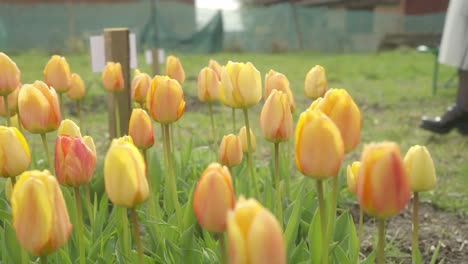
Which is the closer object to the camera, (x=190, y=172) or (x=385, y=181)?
(x=385, y=181)

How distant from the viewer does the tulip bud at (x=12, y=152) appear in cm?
121

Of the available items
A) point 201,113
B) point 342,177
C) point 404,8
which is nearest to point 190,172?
point 342,177

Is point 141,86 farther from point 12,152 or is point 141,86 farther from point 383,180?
point 383,180

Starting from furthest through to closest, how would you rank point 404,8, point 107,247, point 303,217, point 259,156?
point 404,8
point 259,156
point 303,217
point 107,247

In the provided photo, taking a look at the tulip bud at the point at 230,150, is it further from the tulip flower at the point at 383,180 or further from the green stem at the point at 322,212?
the tulip flower at the point at 383,180

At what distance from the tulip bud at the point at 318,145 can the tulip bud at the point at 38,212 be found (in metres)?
0.38

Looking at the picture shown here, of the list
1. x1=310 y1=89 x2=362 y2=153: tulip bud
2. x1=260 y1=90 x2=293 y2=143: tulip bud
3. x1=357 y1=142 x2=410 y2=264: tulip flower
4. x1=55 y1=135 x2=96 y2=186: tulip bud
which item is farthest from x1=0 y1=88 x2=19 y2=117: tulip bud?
x1=357 y1=142 x2=410 y2=264: tulip flower

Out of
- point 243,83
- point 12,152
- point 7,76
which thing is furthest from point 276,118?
point 7,76

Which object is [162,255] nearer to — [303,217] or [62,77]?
[303,217]

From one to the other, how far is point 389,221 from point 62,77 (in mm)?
1439

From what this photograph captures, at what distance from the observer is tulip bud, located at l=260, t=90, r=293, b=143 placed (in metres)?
1.30

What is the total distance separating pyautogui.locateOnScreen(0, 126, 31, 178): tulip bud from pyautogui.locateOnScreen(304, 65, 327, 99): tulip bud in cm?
96

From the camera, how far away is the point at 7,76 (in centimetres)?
173

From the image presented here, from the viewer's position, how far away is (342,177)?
97.0 inches
